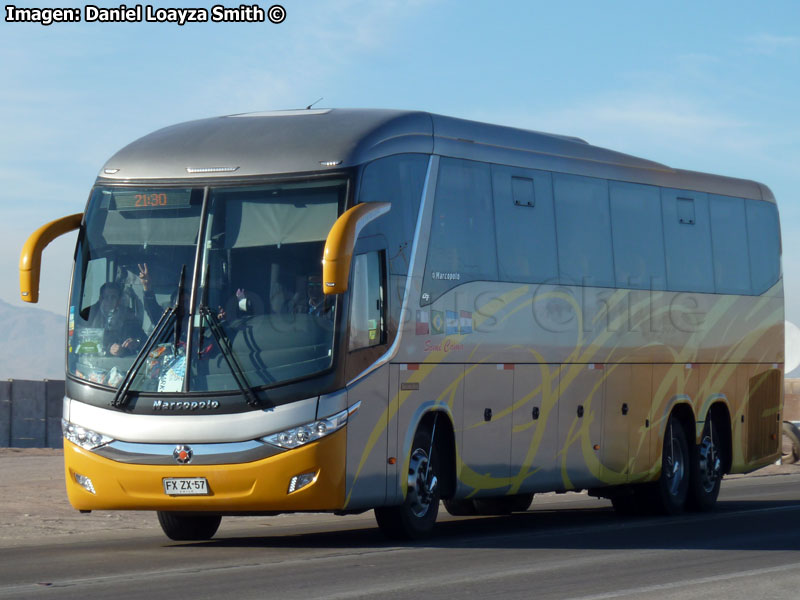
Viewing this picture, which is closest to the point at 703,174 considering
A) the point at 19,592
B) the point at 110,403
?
the point at 110,403

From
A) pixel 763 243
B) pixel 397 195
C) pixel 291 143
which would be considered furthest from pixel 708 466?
pixel 291 143

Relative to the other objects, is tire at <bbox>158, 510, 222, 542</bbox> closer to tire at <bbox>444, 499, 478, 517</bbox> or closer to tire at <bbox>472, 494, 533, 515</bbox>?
tire at <bbox>444, 499, 478, 517</bbox>

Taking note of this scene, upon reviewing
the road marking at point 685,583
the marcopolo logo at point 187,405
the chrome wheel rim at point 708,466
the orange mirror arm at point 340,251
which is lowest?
the road marking at point 685,583

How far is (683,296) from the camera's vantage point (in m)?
20.2

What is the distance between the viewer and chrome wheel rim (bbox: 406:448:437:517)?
14.8 m

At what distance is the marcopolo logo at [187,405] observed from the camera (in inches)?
533

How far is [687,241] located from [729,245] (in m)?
1.19

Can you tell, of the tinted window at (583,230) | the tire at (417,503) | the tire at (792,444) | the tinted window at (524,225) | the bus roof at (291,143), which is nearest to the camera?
the bus roof at (291,143)

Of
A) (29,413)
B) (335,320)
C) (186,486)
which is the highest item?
(335,320)

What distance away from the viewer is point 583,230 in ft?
59.4

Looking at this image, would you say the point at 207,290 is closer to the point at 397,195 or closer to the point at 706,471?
the point at 397,195

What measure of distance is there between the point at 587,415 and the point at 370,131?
534 centimetres

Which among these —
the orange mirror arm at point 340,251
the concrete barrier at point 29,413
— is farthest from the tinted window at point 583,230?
the concrete barrier at point 29,413

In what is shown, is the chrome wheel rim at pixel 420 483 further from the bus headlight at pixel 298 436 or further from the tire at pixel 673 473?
the tire at pixel 673 473
